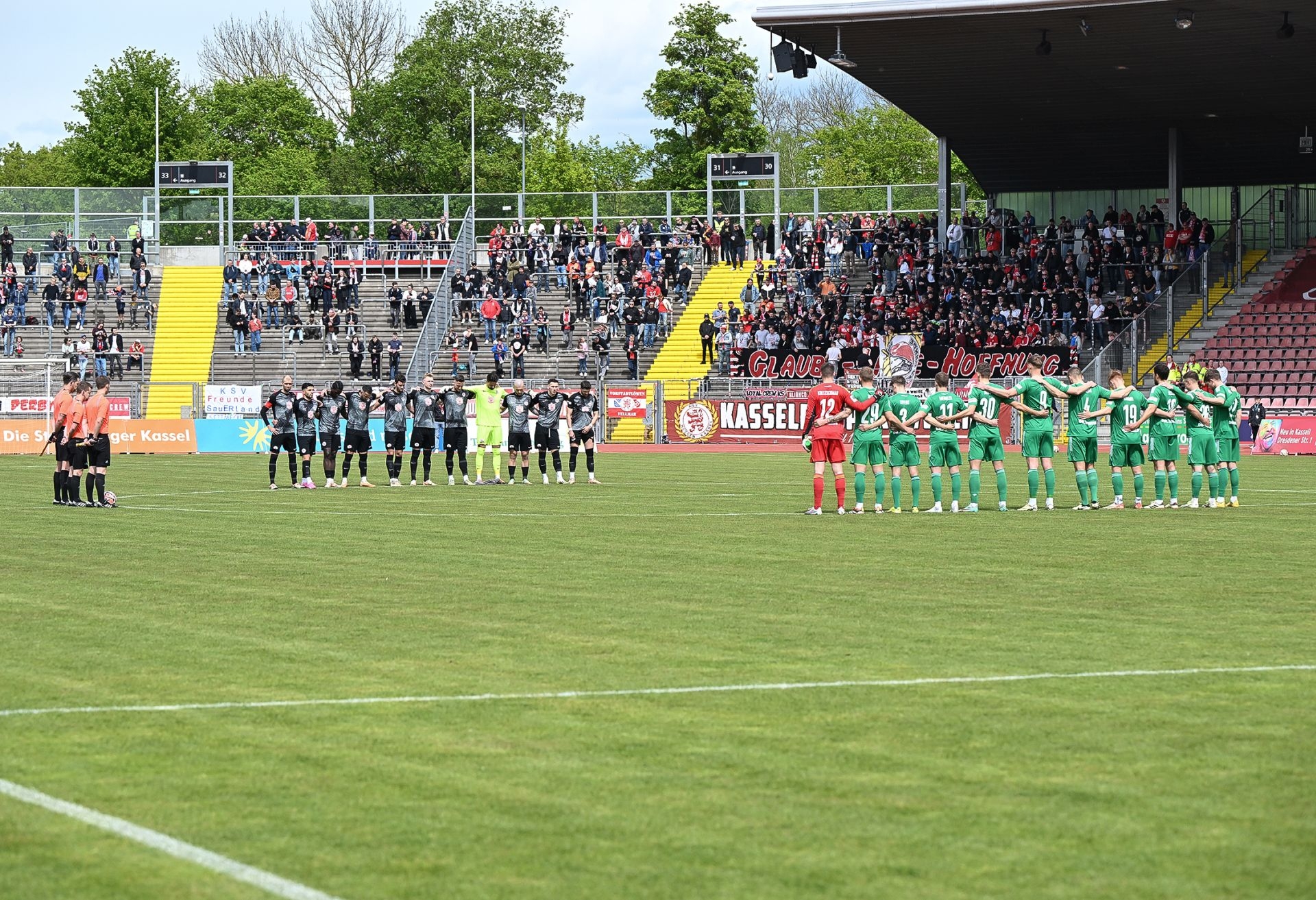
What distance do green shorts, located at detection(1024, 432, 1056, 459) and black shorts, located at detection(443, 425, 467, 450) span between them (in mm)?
11774

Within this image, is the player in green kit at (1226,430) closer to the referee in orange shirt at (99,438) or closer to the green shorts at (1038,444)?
the green shorts at (1038,444)

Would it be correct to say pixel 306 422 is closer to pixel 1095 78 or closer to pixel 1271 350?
pixel 1095 78

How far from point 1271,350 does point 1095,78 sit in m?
8.69

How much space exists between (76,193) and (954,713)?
59526 millimetres

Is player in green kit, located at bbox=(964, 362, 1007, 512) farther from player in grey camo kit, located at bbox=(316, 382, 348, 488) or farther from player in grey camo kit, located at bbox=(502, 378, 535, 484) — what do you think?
player in grey camo kit, located at bbox=(316, 382, 348, 488)

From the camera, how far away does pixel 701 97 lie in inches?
3258

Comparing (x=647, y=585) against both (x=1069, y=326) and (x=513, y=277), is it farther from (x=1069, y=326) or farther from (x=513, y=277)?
(x=513, y=277)

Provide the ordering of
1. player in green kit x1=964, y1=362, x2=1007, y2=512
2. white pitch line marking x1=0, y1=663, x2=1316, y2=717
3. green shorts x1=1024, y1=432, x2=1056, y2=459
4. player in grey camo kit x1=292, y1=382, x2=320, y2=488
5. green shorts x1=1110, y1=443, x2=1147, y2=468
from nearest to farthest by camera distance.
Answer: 1. white pitch line marking x1=0, y1=663, x2=1316, y2=717
2. player in green kit x1=964, y1=362, x2=1007, y2=512
3. green shorts x1=1024, y1=432, x2=1056, y2=459
4. green shorts x1=1110, y1=443, x2=1147, y2=468
5. player in grey camo kit x1=292, y1=382, x2=320, y2=488

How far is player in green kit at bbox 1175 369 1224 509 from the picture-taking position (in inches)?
973

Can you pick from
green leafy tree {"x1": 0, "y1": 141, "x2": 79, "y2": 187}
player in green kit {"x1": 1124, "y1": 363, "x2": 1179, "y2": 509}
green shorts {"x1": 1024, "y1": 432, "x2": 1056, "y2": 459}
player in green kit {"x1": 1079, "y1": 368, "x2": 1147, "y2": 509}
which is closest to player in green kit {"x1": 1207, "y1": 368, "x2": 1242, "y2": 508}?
player in green kit {"x1": 1124, "y1": 363, "x2": 1179, "y2": 509}

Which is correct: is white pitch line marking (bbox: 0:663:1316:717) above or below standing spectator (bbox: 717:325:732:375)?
below

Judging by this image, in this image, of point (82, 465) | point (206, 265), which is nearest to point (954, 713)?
point (82, 465)

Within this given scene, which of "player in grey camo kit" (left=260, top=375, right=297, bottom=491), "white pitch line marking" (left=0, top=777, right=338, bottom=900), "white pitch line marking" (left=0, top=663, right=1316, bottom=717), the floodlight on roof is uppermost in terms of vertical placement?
the floodlight on roof

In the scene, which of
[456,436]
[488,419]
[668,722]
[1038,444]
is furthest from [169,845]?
[456,436]
